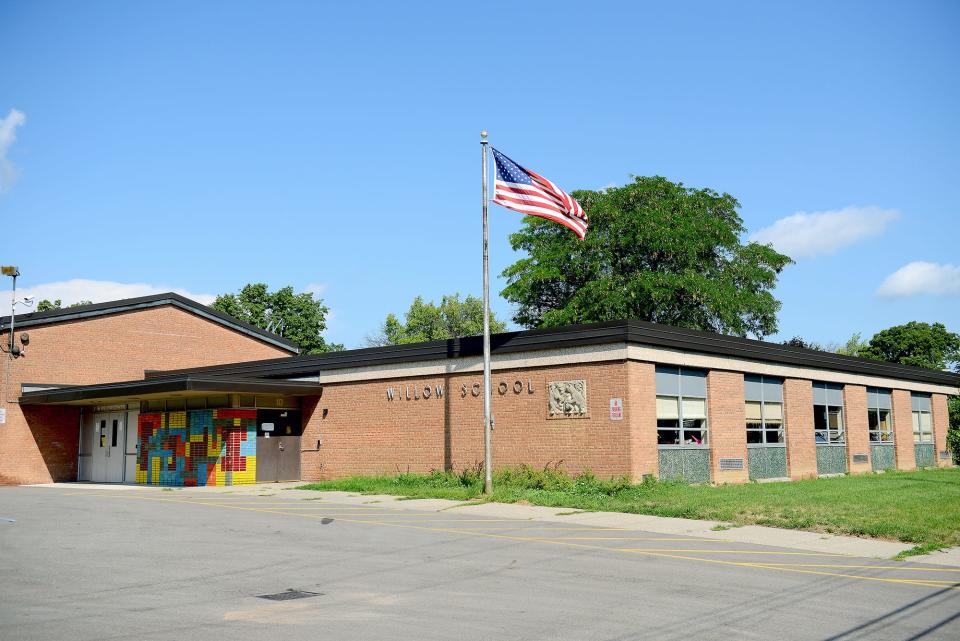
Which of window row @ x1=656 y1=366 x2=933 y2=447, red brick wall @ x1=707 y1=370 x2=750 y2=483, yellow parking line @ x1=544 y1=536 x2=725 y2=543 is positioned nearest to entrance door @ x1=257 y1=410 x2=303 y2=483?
window row @ x1=656 y1=366 x2=933 y2=447

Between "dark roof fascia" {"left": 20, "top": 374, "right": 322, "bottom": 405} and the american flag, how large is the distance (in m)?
12.1

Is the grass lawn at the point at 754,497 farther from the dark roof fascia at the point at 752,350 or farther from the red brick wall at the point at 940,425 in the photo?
the red brick wall at the point at 940,425

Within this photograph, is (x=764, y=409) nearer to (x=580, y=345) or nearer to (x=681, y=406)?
(x=681, y=406)

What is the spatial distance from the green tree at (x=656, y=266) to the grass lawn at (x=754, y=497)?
2108 centimetres

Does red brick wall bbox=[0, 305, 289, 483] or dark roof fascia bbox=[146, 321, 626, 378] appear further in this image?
red brick wall bbox=[0, 305, 289, 483]

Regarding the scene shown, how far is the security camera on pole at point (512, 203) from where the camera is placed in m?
23.5

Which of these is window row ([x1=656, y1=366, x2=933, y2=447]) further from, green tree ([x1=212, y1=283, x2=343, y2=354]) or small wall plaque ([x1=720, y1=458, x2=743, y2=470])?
green tree ([x1=212, y1=283, x2=343, y2=354])

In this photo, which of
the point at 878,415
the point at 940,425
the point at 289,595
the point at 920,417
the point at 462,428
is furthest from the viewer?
the point at 940,425

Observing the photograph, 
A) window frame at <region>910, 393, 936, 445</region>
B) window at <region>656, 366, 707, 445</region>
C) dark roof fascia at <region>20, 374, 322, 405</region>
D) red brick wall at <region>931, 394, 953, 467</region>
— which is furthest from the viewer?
red brick wall at <region>931, 394, 953, 467</region>

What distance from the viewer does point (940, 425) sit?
41594 millimetres

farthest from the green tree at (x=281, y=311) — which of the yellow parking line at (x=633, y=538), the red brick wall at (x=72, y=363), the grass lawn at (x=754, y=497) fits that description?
the yellow parking line at (x=633, y=538)

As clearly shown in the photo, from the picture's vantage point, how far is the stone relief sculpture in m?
24.6

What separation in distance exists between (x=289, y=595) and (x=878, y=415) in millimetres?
32418

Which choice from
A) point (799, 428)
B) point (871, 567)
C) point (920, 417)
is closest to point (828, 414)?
point (799, 428)
